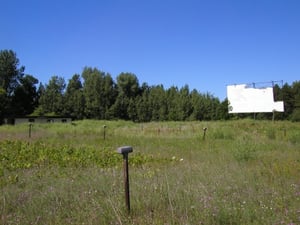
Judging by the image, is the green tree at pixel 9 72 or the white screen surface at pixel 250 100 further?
the green tree at pixel 9 72

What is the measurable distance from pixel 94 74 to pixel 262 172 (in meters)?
60.9

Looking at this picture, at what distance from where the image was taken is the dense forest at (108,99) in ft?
181

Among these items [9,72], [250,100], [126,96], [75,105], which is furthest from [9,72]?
[250,100]

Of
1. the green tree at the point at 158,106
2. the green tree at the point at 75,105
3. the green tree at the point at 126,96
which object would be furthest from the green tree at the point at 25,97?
the green tree at the point at 158,106

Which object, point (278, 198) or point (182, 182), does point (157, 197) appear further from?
point (278, 198)

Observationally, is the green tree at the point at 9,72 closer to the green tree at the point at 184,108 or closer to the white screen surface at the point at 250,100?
the green tree at the point at 184,108

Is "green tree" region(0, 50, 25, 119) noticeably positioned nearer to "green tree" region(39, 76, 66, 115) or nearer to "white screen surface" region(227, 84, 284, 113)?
"green tree" region(39, 76, 66, 115)

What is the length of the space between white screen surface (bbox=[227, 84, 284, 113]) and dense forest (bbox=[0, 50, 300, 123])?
77.8 inches

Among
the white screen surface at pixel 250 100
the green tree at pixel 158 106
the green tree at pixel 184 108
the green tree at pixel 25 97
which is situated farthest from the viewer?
the green tree at pixel 25 97

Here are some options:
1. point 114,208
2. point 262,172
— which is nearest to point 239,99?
point 262,172

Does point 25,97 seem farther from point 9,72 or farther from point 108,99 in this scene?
point 108,99

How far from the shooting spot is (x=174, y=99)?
2274 inches

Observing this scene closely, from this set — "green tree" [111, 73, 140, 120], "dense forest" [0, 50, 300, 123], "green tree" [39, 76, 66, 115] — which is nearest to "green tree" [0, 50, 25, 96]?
"dense forest" [0, 50, 300, 123]

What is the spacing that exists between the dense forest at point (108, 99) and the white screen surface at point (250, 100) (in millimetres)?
1976
